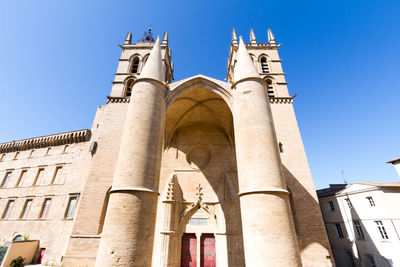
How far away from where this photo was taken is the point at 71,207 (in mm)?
11602

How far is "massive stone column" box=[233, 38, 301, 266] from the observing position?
5.56m

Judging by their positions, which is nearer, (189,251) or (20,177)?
(189,251)

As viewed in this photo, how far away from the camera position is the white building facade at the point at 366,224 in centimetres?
1046

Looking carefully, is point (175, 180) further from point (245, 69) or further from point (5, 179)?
point (5, 179)

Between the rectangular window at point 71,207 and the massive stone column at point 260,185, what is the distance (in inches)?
437

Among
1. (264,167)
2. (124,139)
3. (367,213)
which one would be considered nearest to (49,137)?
(124,139)

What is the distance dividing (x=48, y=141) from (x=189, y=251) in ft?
50.0

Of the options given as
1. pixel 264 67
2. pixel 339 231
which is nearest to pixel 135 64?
pixel 264 67

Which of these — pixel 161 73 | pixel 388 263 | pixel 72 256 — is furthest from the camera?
pixel 388 263

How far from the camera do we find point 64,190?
12812 millimetres

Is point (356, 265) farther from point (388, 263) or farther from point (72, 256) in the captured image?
point (72, 256)

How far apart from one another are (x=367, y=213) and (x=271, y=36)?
16.1 meters

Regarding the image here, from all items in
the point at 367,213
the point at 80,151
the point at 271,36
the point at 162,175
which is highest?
the point at 271,36

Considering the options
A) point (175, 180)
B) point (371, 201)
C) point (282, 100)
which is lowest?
point (371, 201)
